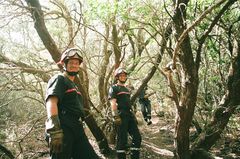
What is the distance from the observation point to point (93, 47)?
33.1 ft

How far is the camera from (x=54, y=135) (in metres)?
3.41

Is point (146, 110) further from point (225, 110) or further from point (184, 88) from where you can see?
point (184, 88)

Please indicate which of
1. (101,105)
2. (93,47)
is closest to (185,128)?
(101,105)

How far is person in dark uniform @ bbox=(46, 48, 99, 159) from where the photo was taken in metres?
3.46

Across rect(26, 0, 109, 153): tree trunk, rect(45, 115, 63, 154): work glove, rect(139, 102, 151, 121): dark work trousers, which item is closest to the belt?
rect(45, 115, 63, 154): work glove

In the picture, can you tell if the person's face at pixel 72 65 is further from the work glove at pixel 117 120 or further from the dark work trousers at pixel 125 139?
the dark work trousers at pixel 125 139

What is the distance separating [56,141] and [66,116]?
48 centimetres

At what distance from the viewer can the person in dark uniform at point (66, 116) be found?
11.3ft

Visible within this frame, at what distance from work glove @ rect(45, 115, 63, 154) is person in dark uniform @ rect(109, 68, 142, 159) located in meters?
2.61

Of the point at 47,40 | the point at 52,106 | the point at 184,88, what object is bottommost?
the point at 52,106

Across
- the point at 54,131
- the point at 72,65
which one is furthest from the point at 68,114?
the point at 72,65

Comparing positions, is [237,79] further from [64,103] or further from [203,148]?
[64,103]

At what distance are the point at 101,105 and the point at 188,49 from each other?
3898mm

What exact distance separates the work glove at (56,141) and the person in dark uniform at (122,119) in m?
2.61
